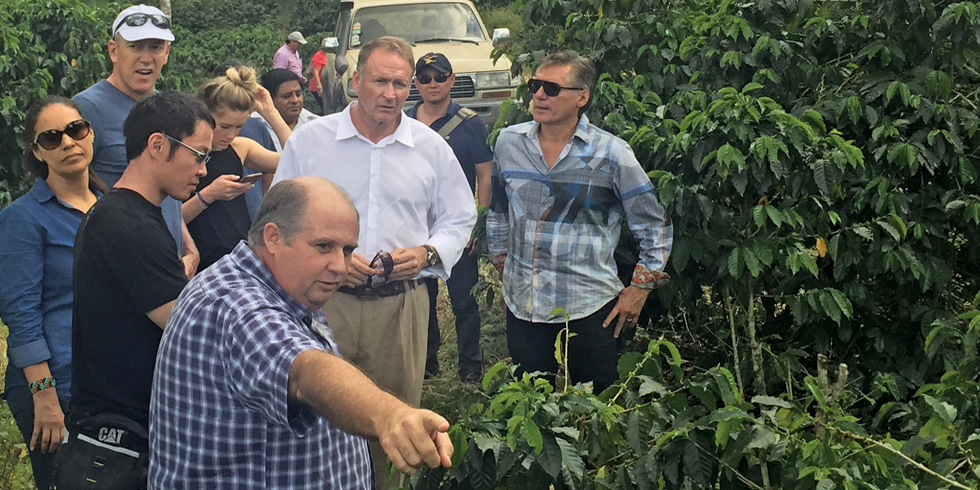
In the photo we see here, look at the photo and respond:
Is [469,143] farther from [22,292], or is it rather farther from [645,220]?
[22,292]

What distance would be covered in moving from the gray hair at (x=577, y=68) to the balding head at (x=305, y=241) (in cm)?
203

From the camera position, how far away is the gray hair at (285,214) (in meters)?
2.31

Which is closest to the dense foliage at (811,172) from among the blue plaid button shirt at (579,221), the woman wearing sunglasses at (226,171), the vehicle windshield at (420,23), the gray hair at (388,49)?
the blue plaid button shirt at (579,221)

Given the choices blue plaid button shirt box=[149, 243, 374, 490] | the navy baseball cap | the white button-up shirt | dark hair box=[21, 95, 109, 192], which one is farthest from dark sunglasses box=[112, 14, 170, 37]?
blue plaid button shirt box=[149, 243, 374, 490]

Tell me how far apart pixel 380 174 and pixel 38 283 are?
1.33 m

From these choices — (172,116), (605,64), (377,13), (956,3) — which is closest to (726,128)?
(956,3)

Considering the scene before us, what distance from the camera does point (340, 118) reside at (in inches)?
163

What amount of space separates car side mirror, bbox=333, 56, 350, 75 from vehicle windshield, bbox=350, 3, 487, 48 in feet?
1.12

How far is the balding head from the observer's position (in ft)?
7.52

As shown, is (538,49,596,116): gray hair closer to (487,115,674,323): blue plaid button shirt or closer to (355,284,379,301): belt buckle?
(487,115,674,323): blue plaid button shirt

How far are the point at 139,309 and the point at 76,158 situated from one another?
3.75 feet

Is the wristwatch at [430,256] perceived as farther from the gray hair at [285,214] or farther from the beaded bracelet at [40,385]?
the gray hair at [285,214]

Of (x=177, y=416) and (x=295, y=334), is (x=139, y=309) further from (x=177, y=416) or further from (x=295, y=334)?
(x=295, y=334)

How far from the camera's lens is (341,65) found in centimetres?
1264
